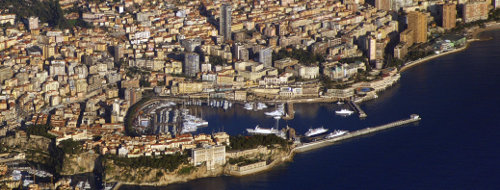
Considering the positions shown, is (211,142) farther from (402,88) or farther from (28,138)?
(402,88)

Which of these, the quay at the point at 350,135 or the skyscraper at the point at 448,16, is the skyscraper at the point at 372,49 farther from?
the quay at the point at 350,135

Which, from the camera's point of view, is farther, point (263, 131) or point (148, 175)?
point (263, 131)

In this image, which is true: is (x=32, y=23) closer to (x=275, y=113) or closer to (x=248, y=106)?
(x=248, y=106)

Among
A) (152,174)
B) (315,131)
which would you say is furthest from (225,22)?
(152,174)

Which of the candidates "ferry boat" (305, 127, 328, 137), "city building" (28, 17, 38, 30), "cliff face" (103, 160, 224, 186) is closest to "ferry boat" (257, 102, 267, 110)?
"ferry boat" (305, 127, 328, 137)

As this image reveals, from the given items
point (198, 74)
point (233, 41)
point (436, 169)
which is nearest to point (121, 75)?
point (198, 74)
